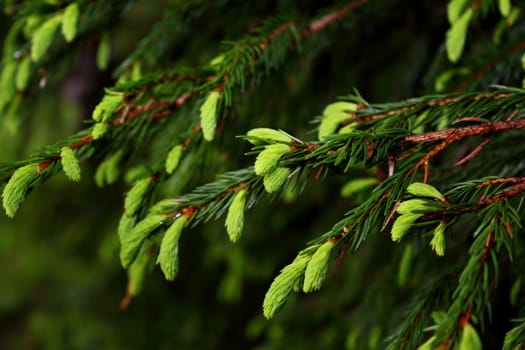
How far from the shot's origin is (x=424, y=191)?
98 centimetres

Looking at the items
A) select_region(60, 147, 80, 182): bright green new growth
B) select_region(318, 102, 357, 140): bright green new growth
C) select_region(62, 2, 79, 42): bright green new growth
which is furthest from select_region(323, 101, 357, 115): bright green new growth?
select_region(62, 2, 79, 42): bright green new growth

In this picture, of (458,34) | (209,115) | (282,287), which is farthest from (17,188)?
(458,34)

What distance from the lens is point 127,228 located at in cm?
127

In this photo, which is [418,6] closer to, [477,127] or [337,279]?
[477,127]

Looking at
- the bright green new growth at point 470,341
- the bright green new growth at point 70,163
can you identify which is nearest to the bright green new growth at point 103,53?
the bright green new growth at point 70,163

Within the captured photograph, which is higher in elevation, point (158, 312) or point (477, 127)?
point (477, 127)

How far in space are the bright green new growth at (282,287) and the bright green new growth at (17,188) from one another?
52 centimetres

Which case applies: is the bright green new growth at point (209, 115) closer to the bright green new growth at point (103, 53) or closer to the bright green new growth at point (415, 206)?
the bright green new growth at point (415, 206)

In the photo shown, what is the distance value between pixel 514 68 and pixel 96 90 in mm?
3577

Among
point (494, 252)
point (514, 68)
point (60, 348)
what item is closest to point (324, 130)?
point (494, 252)

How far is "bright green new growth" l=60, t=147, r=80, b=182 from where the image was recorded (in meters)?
1.09

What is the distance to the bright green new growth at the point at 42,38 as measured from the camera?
4.90ft

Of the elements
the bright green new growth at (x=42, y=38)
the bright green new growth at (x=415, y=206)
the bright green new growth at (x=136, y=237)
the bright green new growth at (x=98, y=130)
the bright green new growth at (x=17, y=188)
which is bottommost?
the bright green new growth at (x=415, y=206)

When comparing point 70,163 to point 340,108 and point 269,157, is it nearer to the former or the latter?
point 269,157
